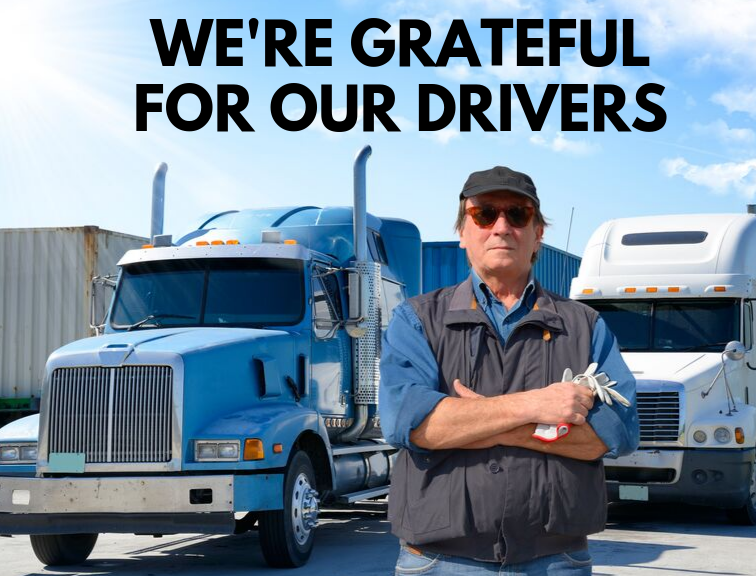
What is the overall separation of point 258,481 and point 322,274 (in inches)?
89.4

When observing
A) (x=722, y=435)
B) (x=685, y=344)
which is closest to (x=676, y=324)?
(x=685, y=344)

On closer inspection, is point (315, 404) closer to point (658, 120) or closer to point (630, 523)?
point (630, 523)

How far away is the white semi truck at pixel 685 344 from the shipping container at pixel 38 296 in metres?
9.41

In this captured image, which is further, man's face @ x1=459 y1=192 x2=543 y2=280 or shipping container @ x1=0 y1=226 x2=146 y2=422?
shipping container @ x1=0 y1=226 x2=146 y2=422

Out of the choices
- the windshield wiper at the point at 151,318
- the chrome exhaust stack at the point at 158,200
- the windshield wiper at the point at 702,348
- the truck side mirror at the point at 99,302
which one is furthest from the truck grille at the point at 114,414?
the windshield wiper at the point at 702,348

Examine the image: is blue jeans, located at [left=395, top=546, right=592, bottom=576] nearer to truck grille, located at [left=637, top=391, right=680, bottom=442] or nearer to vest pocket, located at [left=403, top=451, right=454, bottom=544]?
vest pocket, located at [left=403, top=451, right=454, bottom=544]

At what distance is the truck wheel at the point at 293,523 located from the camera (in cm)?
870

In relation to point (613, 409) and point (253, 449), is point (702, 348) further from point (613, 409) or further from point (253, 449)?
point (613, 409)

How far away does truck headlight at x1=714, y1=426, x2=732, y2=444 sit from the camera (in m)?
11.1

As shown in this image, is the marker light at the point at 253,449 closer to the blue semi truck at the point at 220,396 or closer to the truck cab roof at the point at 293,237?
the blue semi truck at the point at 220,396

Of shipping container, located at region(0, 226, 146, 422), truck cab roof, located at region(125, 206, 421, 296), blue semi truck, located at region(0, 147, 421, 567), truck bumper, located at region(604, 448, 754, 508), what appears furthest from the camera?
shipping container, located at region(0, 226, 146, 422)

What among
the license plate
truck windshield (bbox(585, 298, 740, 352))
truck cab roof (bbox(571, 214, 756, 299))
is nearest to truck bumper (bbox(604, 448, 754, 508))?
the license plate

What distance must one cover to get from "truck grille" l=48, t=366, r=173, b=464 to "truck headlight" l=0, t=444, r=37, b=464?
0.22 meters

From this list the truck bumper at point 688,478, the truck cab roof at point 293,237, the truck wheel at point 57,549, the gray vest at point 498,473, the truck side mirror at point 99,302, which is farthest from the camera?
the truck bumper at point 688,478
